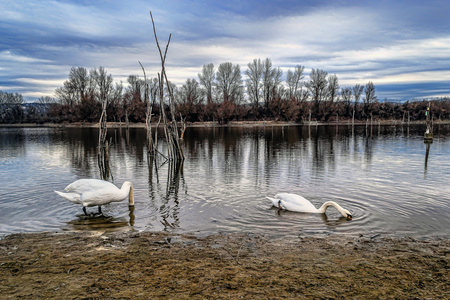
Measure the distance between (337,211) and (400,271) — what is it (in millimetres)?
4816

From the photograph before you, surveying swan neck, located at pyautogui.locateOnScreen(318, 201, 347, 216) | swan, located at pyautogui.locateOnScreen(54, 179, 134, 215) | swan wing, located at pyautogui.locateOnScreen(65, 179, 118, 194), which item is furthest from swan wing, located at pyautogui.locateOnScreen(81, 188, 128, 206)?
swan neck, located at pyautogui.locateOnScreen(318, 201, 347, 216)

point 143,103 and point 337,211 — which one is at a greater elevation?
point 143,103

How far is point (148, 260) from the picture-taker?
18.9 ft

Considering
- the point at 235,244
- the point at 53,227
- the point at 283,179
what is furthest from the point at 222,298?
the point at 283,179

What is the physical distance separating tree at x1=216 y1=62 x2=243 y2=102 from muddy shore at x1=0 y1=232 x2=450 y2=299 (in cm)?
10161

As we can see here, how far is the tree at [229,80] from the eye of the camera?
Result: 10681cm

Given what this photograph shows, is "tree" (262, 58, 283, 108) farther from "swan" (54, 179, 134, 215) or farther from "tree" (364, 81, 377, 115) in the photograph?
"swan" (54, 179, 134, 215)

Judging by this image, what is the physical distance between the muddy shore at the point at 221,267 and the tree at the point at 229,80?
333 ft

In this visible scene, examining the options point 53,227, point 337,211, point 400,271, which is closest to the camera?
point 400,271

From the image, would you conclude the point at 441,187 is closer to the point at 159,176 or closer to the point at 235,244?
the point at 235,244

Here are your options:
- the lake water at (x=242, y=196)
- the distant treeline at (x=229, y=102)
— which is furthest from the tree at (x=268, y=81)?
the lake water at (x=242, y=196)

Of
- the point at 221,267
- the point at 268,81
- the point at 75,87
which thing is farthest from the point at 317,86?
the point at 221,267

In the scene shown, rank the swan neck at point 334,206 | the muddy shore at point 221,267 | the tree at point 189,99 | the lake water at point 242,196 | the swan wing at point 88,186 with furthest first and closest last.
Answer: the tree at point 189,99 → the swan wing at point 88,186 → the swan neck at point 334,206 → the lake water at point 242,196 → the muddy shore at point 221,267

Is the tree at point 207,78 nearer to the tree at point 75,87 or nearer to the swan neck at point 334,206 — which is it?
the tree at point 75,87
